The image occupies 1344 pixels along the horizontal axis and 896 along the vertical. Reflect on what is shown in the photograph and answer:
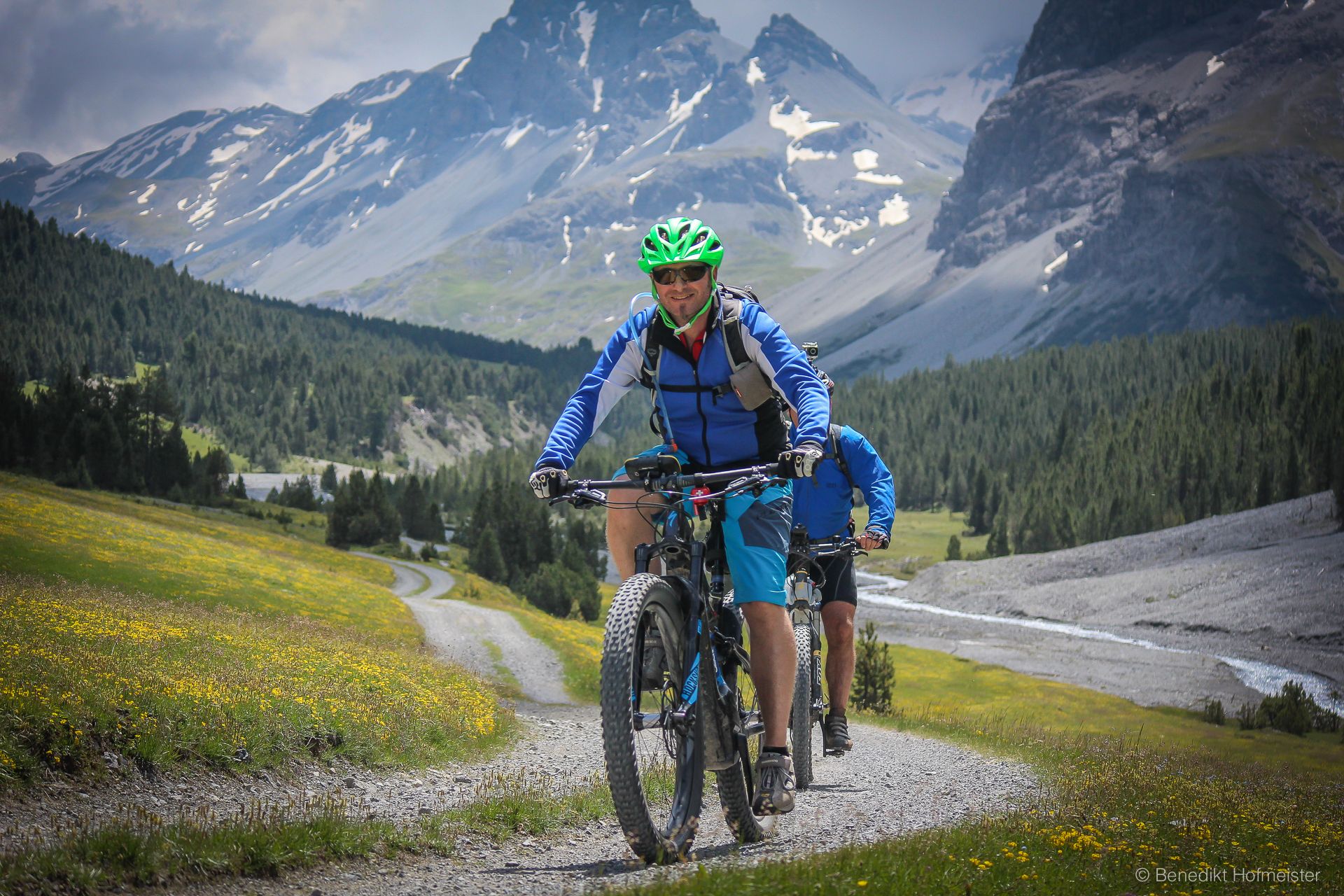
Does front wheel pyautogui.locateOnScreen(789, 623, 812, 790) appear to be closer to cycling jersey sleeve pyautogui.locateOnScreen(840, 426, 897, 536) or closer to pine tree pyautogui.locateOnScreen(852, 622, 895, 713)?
cycling jersey sleeve pyautogui.locateOnScreen(840, 426, 897, 536)

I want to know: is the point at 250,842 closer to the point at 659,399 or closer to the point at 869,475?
the point at 659,399

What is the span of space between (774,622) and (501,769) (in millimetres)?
7447

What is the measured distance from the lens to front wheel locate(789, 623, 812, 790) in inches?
529

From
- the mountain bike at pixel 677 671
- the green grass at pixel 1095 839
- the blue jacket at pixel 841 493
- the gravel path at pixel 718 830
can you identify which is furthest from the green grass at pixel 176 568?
the mountain bike at pixel 677 671

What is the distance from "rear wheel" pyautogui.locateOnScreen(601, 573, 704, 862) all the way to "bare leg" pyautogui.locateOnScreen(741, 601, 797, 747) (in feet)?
3.07

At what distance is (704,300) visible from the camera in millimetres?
8625

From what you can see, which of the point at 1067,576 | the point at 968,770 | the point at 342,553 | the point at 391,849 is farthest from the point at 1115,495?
the point at 391,849

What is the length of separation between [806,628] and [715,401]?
5.80 meters

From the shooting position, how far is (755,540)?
873 cm

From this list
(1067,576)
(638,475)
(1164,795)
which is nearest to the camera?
(638,475)

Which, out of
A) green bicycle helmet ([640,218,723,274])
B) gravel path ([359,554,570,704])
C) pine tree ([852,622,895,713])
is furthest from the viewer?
pine tree ([852,622,895,713])

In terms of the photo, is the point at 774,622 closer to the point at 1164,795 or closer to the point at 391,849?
the point at 391,849

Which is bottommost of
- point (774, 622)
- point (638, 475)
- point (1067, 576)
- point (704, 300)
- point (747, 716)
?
point (1067, 576)

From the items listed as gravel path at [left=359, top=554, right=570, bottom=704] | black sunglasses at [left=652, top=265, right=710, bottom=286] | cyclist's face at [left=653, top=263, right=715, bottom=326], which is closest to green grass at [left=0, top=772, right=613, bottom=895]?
cyclist's face at [left=653, top=263, right=715, bottom=326]
